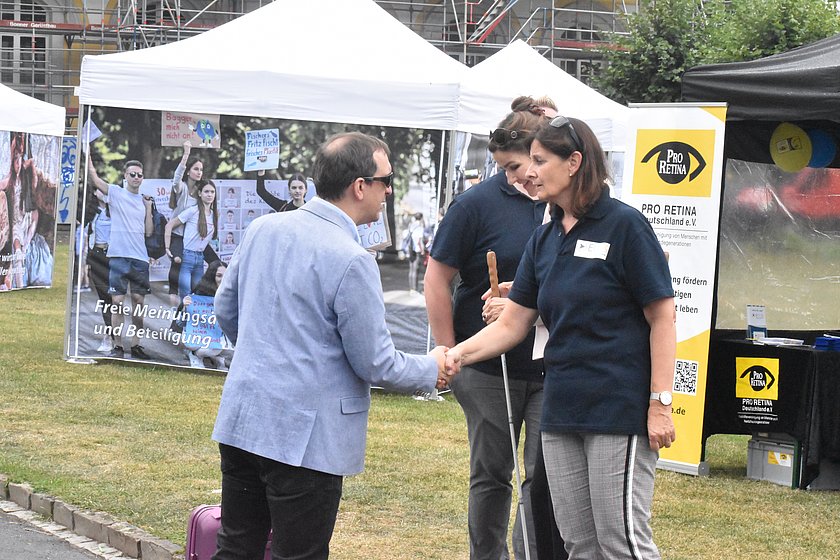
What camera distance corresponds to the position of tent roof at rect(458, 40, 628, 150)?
1028cm

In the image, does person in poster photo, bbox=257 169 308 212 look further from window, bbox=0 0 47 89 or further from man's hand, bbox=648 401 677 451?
window, bbox=0 0 47 89

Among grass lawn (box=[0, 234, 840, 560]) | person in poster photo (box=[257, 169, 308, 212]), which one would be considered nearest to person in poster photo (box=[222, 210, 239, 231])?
person in poster photo (box=[257, 169, 308, 212])

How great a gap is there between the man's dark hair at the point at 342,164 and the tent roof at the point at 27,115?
1545cm

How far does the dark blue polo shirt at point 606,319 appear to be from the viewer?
3688 millimetres

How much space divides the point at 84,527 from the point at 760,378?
4419mm

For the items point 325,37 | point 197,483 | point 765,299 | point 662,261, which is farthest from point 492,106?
point 662,261

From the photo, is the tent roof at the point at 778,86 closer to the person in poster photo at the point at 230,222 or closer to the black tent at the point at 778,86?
the black tent at the point at 778,86

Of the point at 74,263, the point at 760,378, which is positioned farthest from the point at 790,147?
the point at 74,263

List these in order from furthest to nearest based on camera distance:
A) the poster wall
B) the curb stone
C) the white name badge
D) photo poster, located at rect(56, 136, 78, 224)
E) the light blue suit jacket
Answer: photo poster, located at rect(56, 136, 78, 224)
the poster wall
the curb stone
the white name badge
the light blue suit jacket

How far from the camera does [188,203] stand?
11141mm

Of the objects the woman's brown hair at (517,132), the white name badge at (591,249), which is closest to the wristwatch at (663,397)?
the white name badge at (591,249)

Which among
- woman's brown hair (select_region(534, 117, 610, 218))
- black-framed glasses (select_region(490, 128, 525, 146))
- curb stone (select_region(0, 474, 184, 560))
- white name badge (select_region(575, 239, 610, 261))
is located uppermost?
black-framed glasses (select_region(490, 128, 525, 146))

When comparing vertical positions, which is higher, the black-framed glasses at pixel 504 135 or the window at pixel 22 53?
the window at pixel 22 53

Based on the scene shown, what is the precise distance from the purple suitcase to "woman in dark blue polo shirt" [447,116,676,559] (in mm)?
1239
